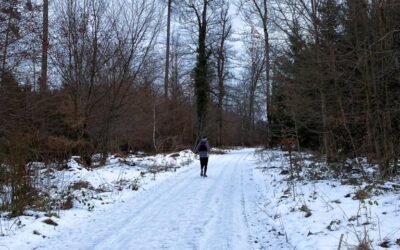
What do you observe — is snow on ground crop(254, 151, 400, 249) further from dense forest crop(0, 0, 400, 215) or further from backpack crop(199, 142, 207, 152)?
backpack crop(199, 142, 207, 152)

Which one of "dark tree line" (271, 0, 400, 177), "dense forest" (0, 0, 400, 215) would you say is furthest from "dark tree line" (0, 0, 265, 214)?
"dark tree line" (271, 0, 400, 177)

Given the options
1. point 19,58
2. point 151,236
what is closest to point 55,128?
point 19,58

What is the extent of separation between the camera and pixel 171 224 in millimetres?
9070

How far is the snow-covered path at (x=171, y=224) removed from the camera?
24.8ft

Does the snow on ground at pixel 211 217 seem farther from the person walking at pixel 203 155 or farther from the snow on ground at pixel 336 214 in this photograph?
the person walking at pixel 203 155

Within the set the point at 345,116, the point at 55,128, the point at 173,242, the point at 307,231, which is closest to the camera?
the point at 173,242

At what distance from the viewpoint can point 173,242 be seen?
7.60m

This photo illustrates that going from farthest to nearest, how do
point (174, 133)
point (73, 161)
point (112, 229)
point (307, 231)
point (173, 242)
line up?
point (174, 133)
point (73, 161)
point (112, 229)
point (307, 231)
point (173, 242)

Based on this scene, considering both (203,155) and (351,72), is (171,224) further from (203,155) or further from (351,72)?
(203,155)

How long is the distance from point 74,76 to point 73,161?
12.3ft

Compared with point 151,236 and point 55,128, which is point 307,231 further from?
point 55,128

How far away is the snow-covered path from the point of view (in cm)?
757

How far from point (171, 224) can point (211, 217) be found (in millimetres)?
1180

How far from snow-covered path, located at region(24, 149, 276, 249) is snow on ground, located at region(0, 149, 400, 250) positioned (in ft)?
0.06
